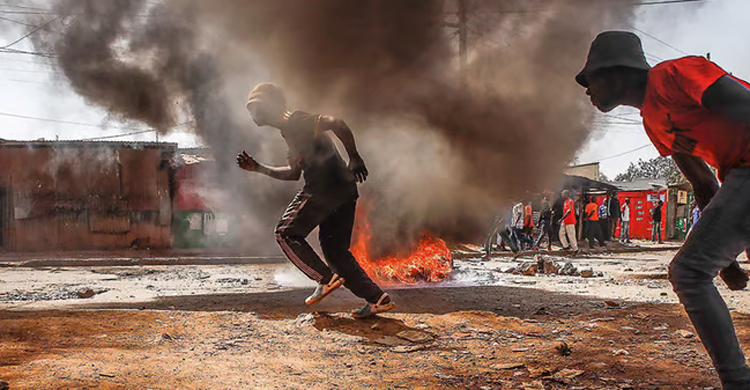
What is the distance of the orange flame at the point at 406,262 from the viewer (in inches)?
277

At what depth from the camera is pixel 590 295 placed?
5.50 m

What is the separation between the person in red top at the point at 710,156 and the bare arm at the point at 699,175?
20 centimetres

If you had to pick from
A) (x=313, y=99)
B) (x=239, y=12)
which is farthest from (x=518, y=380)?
(x=239, y=12)

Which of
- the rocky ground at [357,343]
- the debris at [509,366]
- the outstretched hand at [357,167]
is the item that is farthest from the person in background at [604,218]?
the debris at [509,366]

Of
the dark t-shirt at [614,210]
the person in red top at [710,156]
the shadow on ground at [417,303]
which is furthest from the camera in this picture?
the dark t-shirt at [614,210]

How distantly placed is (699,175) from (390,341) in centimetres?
195

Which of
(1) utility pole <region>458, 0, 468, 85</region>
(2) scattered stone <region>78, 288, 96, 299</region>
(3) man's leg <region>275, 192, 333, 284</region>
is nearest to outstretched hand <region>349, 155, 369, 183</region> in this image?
(3) man's leg <region>275, 192, 333, 284</region>

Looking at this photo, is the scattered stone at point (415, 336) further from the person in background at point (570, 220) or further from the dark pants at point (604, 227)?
the dark pants at point (604, 227)

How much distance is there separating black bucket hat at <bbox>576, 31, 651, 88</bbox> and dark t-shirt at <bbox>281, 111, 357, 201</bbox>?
2.05 m

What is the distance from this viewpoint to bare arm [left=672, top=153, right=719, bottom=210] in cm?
226

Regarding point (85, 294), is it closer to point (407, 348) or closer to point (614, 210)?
point (407, 348)

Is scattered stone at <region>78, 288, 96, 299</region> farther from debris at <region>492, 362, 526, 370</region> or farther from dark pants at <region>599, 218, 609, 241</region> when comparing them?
dark pants at <region>599, 218, 609, 241</region>

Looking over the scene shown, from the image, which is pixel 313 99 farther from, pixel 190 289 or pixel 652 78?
pixel 652 78

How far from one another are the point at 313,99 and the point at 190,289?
377 cm
